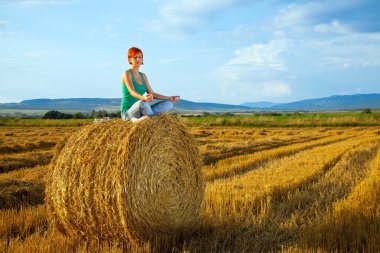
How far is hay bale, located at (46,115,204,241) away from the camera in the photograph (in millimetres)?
6020

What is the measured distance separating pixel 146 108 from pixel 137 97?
9.3 inches

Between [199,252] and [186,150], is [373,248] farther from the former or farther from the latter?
[186,150]

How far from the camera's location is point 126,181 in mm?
5938

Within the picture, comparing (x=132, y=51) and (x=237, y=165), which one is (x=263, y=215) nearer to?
(x=132, y=51)

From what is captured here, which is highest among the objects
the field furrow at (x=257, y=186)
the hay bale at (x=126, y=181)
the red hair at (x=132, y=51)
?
the red hair at (x=132, y=51)

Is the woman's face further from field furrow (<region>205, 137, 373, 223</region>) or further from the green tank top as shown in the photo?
field furrow (<region>205, 137, 373, 223</region>)

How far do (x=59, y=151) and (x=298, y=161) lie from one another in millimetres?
8785

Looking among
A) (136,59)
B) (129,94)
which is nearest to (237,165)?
(129,94)

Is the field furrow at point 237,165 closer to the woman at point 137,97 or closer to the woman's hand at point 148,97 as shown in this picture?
the woman at point 137,97

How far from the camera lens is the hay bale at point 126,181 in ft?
19.7

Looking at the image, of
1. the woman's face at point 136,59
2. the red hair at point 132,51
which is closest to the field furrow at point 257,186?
the woman's face at point 136,59

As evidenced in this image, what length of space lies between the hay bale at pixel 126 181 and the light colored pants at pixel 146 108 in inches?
5.9

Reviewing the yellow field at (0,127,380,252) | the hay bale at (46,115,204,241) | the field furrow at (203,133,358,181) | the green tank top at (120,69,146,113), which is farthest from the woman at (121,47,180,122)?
the field furrow at (203,133,358,181)

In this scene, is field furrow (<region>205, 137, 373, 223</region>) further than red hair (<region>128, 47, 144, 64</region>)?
Yes
